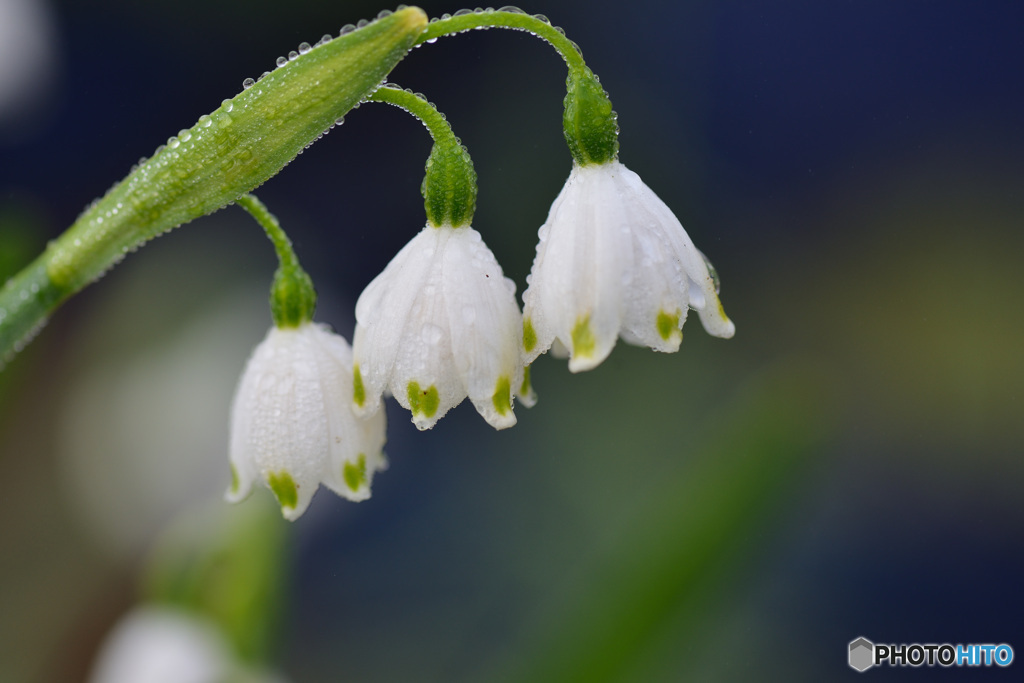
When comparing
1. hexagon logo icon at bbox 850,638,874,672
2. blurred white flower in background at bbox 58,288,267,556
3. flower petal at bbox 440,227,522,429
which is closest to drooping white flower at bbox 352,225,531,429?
flower petal at bbox 440,227,522,429

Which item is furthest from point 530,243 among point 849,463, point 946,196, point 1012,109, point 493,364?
point 493,364

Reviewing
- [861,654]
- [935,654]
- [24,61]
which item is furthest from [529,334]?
→ [24,61]

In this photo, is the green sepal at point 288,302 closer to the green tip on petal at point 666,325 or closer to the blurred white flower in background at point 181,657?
the green tip on petal at point 666,325

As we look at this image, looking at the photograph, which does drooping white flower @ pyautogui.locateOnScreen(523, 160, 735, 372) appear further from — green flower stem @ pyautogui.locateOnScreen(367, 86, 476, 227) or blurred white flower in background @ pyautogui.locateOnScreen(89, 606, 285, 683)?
blurred white flower in background @ pyautogui.locateOnScreen(89, 606, 285, 683)

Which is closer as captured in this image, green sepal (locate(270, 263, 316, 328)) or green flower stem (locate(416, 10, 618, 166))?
green flower stem (locate(416, 10, 618, 166))

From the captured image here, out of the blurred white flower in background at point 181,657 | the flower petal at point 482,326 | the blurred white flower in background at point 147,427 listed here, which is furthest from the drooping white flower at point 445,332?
the blurred white flower in background at point 147,427

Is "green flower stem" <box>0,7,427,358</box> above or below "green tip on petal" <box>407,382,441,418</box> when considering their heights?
above

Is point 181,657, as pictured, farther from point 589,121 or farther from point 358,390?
point 589,121
